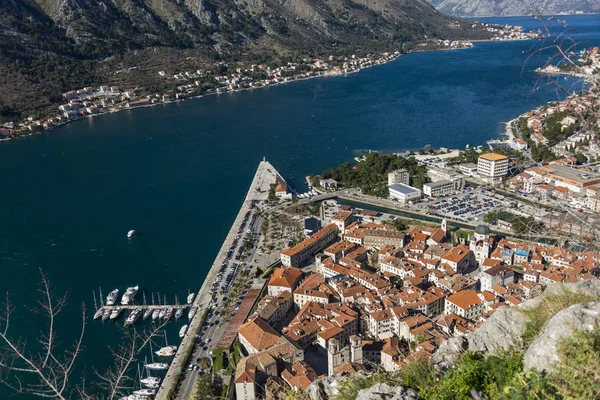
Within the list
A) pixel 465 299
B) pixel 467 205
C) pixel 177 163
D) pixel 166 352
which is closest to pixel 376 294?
pixel 465 299

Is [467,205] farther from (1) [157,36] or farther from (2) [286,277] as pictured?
(1) [157,36]

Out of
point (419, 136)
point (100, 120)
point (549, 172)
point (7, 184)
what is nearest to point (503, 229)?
point (549, 172)

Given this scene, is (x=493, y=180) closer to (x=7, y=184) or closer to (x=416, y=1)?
(x=7, y=184)

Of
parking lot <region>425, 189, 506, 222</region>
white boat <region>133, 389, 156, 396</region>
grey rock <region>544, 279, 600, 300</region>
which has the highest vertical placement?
grey rock <region>544, 279, 600, 300</region>

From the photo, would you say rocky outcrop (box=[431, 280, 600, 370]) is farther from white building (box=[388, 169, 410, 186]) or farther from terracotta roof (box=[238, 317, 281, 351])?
white building (box=[388, 169, 410, 186])

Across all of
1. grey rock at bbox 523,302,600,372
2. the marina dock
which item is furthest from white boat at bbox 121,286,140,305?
grey rock at bbox 523,302,600,372

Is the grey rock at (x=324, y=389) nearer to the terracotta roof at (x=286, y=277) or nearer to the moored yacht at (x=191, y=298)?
the terracotta roof at (x=286, y=277)

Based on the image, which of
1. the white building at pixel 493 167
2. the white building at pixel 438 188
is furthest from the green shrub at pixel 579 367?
the white building at pixel 493 167
